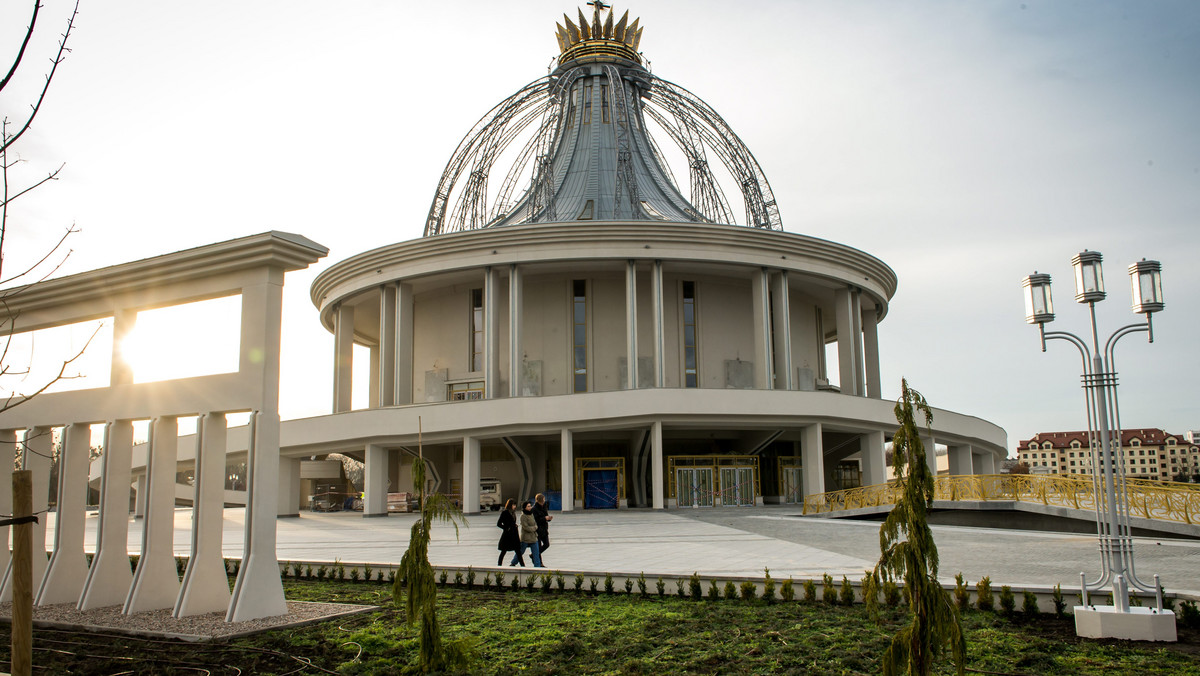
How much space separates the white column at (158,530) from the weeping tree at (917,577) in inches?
323

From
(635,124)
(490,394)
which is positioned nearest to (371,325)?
(490,394)

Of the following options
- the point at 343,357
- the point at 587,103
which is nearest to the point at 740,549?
the point at 343,357

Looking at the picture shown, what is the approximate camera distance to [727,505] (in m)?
31.0

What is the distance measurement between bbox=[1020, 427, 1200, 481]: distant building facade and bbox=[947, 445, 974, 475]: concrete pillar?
69.1 meters

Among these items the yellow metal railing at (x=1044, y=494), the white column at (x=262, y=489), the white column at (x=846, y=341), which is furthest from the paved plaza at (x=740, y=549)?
the white column at (x=846, y=341)

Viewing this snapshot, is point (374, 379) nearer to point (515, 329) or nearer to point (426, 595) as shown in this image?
point (515, 329)

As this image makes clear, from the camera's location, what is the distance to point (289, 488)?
32.4 metres

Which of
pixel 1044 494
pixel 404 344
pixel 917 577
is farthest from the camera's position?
pixel 404 344

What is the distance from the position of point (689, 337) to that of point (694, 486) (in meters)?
6.75

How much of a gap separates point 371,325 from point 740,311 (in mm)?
17249

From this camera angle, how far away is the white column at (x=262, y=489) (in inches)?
372

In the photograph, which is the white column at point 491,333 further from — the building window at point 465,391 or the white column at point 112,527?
the white column at point 112,527

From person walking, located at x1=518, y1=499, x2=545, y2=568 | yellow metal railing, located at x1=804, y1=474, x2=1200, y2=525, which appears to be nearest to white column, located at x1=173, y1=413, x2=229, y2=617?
person walking, located at x1=518, y1=499, x2=545, y2=568

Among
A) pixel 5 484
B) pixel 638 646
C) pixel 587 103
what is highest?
pixel 587 103
